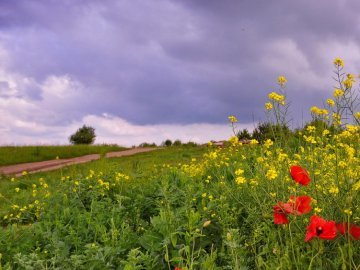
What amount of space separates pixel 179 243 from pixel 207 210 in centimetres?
58

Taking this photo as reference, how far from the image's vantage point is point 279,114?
455 cm

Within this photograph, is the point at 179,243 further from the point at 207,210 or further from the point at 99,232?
the point at 99,232

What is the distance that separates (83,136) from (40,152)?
587cm

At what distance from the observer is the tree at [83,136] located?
25719 millimetres

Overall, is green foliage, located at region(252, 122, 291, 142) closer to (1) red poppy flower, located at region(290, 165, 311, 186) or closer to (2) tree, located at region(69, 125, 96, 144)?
(1) red poppy flower, located at region(290, 165, 311, 186)

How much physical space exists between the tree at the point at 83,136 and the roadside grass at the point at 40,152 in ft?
14.1

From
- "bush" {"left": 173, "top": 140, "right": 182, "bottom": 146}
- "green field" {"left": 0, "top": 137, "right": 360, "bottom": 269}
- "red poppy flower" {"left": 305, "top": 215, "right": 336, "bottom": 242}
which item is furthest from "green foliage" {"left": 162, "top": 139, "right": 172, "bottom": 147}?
"red poppy flower" {"left": 305, "top": 215, "right": 336, "bottom": 242}

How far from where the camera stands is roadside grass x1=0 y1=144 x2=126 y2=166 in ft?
62.0

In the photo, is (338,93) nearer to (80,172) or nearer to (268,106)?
(268,106)

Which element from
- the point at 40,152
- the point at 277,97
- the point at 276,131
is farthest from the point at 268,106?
the point at 40,152

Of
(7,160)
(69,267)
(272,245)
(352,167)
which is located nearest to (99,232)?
(69,267)

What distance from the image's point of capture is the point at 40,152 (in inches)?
782

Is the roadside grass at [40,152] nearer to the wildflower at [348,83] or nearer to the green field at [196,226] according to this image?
the green field at [196,226]

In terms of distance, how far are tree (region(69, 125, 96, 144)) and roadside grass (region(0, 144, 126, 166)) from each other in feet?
14.1
